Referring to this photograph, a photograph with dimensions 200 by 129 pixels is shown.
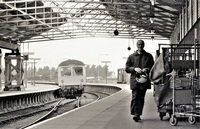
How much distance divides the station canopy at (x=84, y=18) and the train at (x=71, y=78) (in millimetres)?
3659

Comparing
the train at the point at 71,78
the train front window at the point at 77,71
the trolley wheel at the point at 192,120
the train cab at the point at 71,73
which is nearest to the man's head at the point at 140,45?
the trolley wheel at the point at 192,120

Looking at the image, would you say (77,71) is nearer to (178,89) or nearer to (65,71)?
(65,71)

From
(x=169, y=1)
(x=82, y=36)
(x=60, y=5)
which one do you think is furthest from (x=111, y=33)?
(x=169, y=1)

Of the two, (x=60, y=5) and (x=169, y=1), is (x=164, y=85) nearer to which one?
(x=169, y=1)

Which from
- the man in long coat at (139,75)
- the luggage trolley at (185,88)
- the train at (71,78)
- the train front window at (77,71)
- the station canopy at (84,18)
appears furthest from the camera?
the train front window at (77,71)

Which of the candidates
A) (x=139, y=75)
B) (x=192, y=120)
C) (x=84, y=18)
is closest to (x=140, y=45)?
(x=139, y=75)

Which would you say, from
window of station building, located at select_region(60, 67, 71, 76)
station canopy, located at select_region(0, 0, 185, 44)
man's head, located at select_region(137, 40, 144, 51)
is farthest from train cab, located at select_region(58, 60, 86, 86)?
man's head, located at select_region(137, 40, 144, 51)

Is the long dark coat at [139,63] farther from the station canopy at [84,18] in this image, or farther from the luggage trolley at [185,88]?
the station canopy at [84,18]

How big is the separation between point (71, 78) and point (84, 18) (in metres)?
5.87

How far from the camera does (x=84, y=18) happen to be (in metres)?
34.3

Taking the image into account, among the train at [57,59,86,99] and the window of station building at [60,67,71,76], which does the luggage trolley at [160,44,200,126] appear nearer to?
the train at [57,59,86,99]

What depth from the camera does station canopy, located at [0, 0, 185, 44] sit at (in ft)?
83.9

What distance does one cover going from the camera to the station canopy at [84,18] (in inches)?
1007

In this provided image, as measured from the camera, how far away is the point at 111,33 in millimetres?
43625
